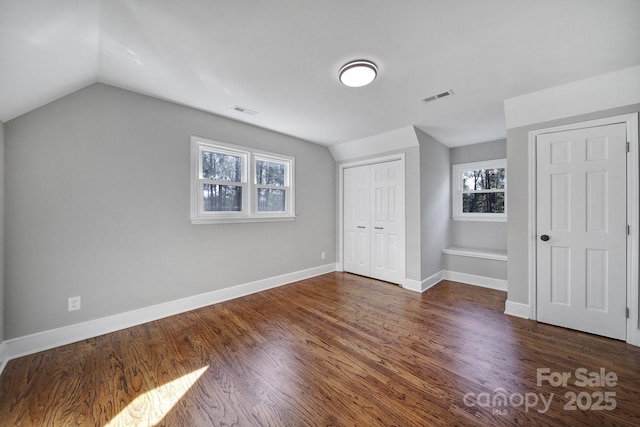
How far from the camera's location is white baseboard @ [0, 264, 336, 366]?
200 centimetres

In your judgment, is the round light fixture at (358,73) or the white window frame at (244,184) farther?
the white window frame at (244,184)

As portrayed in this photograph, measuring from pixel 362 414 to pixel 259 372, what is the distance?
835 millimetres

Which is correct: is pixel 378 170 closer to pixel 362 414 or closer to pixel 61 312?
pixel 362 414

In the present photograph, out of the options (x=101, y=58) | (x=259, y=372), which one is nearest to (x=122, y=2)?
(x=101, y=58)

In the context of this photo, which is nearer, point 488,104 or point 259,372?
point 259,372

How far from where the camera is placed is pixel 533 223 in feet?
8.87

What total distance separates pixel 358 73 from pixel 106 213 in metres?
2.84

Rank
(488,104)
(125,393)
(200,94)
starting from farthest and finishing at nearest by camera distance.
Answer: (488,104) < (200,94) < (125,393)

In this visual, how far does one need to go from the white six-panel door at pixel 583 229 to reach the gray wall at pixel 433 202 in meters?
1.35

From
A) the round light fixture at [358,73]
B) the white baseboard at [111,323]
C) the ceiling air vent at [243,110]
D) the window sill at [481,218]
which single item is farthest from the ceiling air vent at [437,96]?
the white baseboard at [111,323]

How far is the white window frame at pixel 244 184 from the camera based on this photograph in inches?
118

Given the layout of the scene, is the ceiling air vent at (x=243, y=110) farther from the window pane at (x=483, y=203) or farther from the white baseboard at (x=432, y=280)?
the window pane at (x=483, y=203)

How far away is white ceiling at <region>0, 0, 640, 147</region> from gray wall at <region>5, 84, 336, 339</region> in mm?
263

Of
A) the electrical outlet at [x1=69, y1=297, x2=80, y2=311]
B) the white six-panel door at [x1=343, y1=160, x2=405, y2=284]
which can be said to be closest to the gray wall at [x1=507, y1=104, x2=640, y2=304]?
the white six-panel door at [x1=343, y1=160, x2=405, y2=284]
